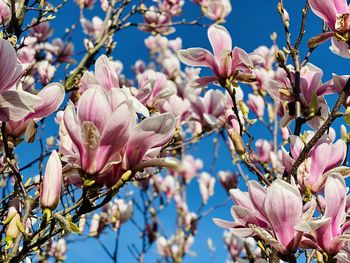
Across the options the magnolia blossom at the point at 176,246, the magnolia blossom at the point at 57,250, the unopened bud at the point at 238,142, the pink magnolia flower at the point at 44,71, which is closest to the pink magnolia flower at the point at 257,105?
the magnolia blossom at the point at 176,246

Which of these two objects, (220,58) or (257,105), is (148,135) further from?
(257,105)

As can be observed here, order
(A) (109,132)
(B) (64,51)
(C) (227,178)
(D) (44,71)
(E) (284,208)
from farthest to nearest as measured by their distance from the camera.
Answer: (C) (227,178) < (B) (64,51) < (D) (44,71) < (E) (284,208) < (A) (109,132)

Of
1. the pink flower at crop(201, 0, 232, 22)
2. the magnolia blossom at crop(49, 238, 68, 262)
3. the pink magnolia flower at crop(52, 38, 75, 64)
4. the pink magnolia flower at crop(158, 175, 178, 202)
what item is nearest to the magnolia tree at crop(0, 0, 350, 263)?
the magnolia blossom at crop(49, 238, 68, 262)

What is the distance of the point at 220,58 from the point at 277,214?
→ 74 centimetres

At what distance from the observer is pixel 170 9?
472 cm

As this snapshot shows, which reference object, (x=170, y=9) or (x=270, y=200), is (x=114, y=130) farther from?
(x=170, y=9)

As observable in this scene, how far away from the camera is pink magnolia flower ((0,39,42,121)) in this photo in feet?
3.16

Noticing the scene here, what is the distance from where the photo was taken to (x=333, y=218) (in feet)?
3.58

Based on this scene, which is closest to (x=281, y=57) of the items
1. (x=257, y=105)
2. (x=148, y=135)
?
(x=148, y=135)

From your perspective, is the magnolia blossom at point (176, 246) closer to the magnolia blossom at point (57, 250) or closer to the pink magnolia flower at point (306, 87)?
the magnolia blossom at point (57, 250)

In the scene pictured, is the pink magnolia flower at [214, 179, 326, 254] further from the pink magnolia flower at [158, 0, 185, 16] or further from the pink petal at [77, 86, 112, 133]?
the pink magnolia flower at [158, 0, 185, 16]

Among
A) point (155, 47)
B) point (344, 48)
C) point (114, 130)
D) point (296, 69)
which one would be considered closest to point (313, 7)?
point (344, 48)

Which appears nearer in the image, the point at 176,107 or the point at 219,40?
the point at 219,40

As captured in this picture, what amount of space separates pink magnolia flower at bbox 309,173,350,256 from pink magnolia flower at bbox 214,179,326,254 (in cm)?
5
